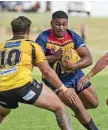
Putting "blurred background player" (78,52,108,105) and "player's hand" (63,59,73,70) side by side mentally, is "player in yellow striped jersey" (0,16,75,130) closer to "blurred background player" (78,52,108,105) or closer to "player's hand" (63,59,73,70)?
"blurred background player" (78,52,108,105)

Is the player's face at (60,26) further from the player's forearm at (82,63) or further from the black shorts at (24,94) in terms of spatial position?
the black shorts at (24,94)

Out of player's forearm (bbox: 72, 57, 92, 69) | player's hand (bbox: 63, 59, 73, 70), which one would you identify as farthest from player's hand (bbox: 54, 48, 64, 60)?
player's forearm (bbox: 72, 57, 92, 69)

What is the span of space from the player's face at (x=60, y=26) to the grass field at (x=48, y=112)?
1.91 meters

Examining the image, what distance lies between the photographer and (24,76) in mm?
8938

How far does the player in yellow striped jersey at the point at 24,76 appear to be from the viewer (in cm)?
895

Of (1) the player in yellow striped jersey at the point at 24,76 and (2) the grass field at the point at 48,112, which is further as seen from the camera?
(2) the grass field at the point at 48,112

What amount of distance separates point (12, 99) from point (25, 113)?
17.2ft

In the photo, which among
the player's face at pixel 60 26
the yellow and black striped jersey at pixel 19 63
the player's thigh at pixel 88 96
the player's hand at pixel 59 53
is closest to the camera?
the yellow and black striped jersey at pixel 19 63

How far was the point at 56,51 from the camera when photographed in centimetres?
1061

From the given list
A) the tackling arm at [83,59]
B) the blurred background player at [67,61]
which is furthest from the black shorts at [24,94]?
the tackling arm at [83,59]

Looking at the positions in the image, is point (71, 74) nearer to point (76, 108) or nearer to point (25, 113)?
point (76, 108)

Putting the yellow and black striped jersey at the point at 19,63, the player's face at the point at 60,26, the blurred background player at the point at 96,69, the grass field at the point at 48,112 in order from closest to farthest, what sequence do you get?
1. the yellow and black striped jersey at the point at 19,63
2. the blurred background player at the point at 96,69
3. the player's face at the point at 60,26
4. the grass field at the point at 48,112

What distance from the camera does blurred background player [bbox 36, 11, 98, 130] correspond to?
10.5 metres

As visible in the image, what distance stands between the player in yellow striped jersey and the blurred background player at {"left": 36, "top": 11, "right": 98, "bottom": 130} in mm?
1315
